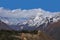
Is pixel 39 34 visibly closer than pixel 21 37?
No

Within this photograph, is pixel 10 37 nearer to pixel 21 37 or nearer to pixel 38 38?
pixel 21 37

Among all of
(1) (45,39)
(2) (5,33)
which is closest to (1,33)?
(2) (5,33)

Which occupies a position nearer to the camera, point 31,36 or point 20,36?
point 20,36

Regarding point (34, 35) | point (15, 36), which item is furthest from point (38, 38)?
point (15, 36)

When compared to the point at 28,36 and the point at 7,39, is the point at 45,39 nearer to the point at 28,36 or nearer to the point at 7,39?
the point at 28,36

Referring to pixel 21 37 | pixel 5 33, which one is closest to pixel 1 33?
pixel 5 33

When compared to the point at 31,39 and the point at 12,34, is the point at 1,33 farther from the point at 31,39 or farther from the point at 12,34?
the point at 31,39

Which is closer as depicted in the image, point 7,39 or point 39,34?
point 7,39

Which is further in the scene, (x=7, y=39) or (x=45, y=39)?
(x=45, y=39)
